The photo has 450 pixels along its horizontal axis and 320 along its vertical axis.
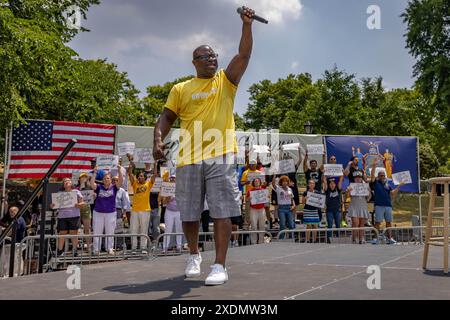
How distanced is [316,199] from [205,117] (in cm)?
732

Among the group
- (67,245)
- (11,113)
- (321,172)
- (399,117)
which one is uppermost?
(399,117)

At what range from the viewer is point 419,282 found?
Answer: 11.5 ft

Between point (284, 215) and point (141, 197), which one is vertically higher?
point (141, 197)

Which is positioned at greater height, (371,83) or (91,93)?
(371,83)

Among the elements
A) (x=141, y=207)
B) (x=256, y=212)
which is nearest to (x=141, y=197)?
(x=141, y=207)

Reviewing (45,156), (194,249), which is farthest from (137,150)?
(194,249)

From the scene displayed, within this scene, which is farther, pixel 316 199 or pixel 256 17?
pixel 316 199

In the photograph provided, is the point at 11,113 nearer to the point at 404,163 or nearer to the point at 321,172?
the point at 321,172

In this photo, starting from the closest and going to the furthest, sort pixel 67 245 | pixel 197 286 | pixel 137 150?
1. pixel 197 286
2. pixel 67 245
3. pixel 137 150

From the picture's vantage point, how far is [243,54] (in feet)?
12.4

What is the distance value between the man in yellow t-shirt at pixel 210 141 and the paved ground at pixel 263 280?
1.44 feet

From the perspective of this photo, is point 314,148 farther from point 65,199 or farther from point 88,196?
point 65,199

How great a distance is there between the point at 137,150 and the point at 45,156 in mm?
2755

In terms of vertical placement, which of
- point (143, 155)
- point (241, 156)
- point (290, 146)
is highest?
point (290, 146)
